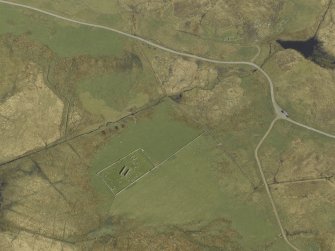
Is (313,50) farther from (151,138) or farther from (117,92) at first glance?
(117,92)

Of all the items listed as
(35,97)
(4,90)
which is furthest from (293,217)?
(4,90)

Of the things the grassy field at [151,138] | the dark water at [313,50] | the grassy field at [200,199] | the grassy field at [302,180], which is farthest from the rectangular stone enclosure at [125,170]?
the dark water at [313,50]

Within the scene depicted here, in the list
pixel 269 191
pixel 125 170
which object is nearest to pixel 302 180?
pixel 269 191

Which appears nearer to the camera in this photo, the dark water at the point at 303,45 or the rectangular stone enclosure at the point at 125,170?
the rectangular stone enclosure at the point at 125,170

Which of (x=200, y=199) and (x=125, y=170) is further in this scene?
(x=125, y=170)

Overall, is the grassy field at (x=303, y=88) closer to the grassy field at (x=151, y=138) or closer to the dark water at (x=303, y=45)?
the dark water at (x=303, y=45)
